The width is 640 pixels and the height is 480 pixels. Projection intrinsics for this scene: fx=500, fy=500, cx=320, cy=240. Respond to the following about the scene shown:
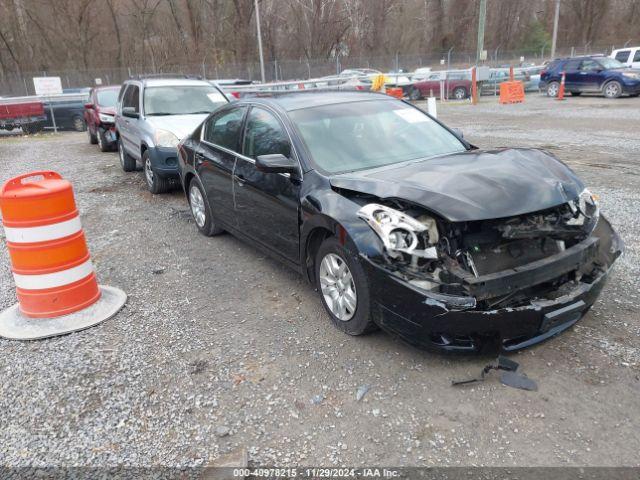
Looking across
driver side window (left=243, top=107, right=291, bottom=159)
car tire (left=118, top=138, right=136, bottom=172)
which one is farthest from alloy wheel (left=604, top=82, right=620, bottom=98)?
driver side window (left=243, top=107, right=291, bottom=159)

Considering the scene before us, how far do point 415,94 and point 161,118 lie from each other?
20396 millimetres

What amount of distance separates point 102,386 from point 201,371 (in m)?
0.64

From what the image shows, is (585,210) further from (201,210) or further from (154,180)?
(154,180)

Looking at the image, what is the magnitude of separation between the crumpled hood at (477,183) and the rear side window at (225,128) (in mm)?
1736

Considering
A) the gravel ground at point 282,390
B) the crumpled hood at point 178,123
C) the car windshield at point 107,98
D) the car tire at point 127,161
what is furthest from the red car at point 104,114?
the gravel ground at point 282,390

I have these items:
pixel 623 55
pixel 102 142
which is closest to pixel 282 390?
pixel 102 142

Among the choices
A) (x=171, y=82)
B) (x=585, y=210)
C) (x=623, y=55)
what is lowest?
(x=585, y=210)

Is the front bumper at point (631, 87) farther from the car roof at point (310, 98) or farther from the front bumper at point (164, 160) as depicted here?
the front bumper at point (164, 160)

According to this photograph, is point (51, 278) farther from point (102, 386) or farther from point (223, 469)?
point (223, 469)

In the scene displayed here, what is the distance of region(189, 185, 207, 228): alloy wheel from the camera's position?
6.11 m

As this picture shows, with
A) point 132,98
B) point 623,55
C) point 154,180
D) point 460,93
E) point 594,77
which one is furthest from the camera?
point 460,93

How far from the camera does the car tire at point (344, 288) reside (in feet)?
11.0

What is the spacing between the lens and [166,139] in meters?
7.74

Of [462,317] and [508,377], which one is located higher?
[462,317]
